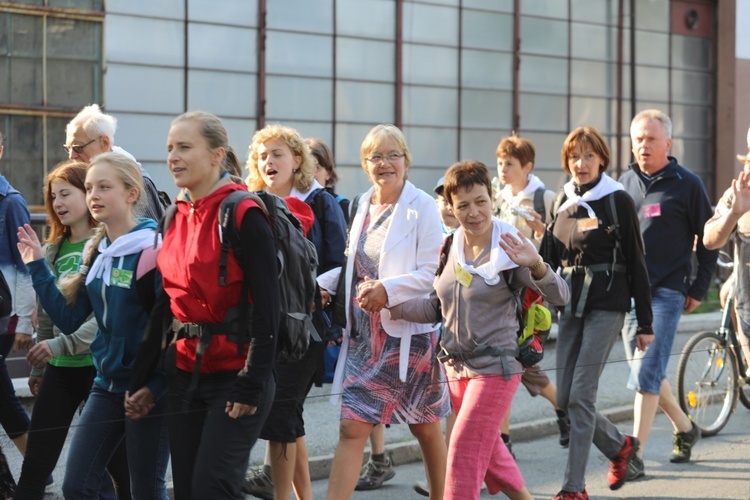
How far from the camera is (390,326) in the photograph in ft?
19.3

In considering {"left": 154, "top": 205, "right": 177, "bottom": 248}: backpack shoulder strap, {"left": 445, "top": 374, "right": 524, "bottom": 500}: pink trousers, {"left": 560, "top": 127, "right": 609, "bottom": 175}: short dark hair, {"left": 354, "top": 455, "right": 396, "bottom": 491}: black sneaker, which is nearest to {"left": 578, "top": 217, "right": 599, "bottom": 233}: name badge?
{"left": 560, "top": 127, "right": 609, "bottom": 175}: short dark hair

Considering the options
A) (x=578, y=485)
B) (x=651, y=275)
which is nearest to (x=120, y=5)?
(x=651, y=275)

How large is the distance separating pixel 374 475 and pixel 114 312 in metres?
2.76

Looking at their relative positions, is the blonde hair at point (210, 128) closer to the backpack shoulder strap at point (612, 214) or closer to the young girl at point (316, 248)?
the young girl at point (316, 248)

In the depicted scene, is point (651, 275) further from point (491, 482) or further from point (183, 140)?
point (183, 140)

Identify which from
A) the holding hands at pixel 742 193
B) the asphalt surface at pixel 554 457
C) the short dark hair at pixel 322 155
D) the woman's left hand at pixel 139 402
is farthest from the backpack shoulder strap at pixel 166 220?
the holding hands at pixel 742 193

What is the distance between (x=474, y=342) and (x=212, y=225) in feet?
5.03

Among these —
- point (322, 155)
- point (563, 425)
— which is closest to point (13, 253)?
point (322, 155)

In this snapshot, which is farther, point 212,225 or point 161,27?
point 161,27

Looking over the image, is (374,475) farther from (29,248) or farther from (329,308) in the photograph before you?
(29,248)

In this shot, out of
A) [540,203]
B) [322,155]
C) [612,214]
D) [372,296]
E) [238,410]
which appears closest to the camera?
[238,410]

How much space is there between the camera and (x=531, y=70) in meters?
18.0

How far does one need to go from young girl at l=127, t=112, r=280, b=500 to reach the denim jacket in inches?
76.5

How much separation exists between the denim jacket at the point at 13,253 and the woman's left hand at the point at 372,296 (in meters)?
1.76
